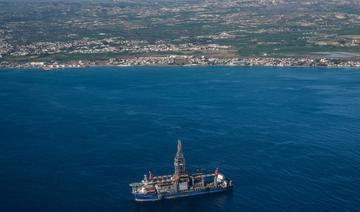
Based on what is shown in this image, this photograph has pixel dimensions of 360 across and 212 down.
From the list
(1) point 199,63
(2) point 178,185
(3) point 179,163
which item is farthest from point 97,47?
(2) point 178,185

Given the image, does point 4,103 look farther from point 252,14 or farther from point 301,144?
point 252,14

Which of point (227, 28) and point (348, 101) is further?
point (227, 28)

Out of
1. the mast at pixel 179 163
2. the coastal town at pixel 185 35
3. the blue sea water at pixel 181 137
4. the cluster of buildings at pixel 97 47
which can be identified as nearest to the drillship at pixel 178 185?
the mast at pixel 179 163

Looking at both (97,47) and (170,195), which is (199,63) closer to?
(97,47)

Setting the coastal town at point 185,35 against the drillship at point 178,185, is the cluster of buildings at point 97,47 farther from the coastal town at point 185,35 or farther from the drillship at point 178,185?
the drillship at point 178,185

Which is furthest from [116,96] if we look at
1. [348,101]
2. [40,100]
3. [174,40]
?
[174,40]

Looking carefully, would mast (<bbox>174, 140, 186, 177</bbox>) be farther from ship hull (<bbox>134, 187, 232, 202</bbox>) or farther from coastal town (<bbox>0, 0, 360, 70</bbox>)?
coastal town (<bbox>0, 0, 360, 70</bbox>)
